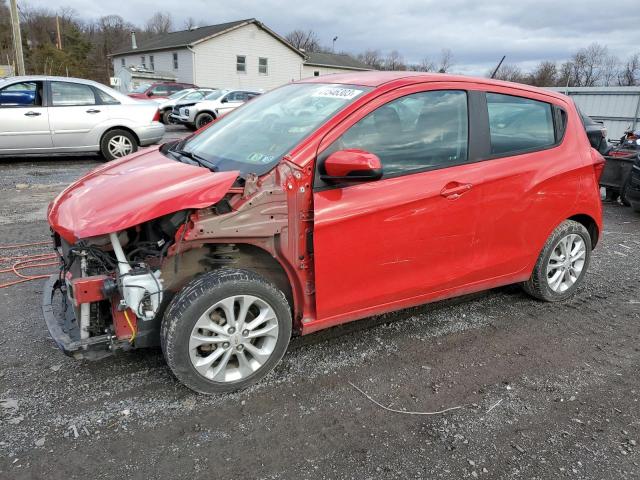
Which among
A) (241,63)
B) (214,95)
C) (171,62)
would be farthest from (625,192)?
(171,62)

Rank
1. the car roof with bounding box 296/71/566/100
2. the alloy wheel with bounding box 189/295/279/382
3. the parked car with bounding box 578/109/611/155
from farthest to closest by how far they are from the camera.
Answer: the parked car with bounding box 578/109/611/155 → the car roof with bounding box 296/71/566/100 → the alloy wheel with bounding box 189/295/279/382

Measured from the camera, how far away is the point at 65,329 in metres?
2.74

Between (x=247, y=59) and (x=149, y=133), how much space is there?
28.6m

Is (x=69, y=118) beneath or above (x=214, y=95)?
beneath

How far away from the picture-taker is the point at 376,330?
362cm

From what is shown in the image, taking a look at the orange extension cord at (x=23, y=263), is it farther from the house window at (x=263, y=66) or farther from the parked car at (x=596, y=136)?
the house window at (x=263, y=66)

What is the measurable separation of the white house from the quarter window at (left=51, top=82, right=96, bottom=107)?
26.0 m

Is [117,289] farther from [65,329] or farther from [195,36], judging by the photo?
[195,36]

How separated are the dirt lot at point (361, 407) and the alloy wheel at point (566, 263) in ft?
1.16

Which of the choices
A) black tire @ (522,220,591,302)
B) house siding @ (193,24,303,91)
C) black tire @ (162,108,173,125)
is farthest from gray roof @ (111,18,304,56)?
black tire @ (522,220,591,302)

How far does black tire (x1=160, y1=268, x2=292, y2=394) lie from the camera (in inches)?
101

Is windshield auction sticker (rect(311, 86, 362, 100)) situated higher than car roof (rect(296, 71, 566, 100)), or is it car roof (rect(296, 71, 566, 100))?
car roof (rect(296, 71, 566, 100))

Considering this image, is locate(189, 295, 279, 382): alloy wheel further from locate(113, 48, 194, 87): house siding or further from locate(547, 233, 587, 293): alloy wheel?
locate(113, 48, 194, 87): house siding

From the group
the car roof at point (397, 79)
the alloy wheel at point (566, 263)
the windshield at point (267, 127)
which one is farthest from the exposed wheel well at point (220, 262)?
the alloy wheel at point (566, 263)
